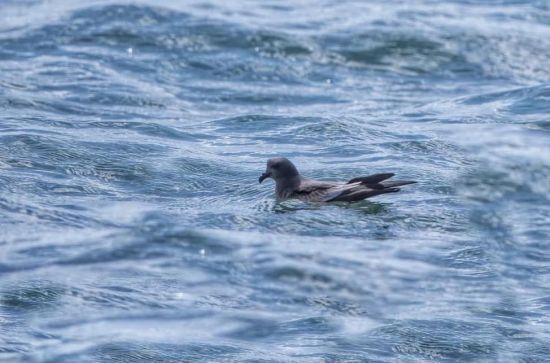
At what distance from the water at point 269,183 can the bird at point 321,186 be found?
0.12 metres

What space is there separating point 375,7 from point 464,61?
8.83ft

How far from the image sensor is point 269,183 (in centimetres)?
1183

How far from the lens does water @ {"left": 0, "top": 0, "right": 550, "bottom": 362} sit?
7.86 metres

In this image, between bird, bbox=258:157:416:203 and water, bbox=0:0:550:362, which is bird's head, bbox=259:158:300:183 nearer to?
bird, bbox=258:157:416:203

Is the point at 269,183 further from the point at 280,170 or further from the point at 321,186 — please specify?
the point at 321,186

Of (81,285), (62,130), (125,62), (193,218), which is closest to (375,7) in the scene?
(125,62)

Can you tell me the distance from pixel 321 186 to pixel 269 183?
50.8 inches

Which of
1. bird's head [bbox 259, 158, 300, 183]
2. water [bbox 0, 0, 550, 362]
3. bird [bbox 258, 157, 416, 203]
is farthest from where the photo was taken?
bird's head [bbox 259, 158, 300, 183]

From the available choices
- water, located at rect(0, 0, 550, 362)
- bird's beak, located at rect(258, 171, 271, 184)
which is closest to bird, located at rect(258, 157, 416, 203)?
bird's beak, located at rect(258, 171, 271, 184)

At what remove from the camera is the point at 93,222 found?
32.7 ft

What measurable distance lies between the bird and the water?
0.38ft

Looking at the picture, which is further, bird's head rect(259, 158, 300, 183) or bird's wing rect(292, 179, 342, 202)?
bird's head rect(259, 158, 300, 183)

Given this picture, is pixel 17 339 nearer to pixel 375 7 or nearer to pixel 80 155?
pixel 80 155

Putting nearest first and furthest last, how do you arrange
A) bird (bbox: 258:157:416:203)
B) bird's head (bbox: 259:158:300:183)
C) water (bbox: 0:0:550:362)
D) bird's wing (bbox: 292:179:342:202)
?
water (bbox: 0:0:550:362) < bird (bbox: 258:157:416:203) < bird's wing (bbox: 292:179:342:202) < bird's head (bbox: 259:158:300:183)
